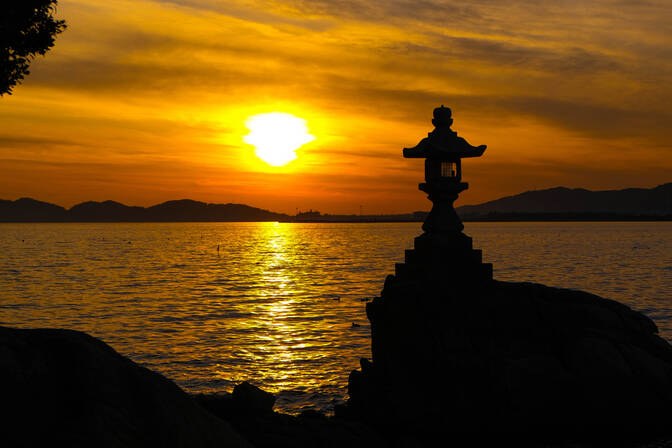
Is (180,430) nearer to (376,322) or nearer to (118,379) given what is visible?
(118,379)

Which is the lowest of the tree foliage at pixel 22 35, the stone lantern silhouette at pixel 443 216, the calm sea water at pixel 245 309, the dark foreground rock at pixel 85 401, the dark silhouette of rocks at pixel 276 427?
the calm sea water at pixel 245 309

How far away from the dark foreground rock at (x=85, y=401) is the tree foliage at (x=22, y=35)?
10.4 metres

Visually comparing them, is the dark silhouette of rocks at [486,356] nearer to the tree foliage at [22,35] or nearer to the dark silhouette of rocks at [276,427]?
the dark silhouette of rocks at [276,427]

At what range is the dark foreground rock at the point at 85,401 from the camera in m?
6.74

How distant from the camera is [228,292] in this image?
202 feet

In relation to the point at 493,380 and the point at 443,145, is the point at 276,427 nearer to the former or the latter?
the point at 493,380

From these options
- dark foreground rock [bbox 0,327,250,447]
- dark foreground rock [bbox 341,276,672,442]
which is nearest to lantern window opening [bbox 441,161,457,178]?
dark foreground rock [bbox 341,276,672,442]

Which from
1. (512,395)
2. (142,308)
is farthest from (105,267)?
(512,395)

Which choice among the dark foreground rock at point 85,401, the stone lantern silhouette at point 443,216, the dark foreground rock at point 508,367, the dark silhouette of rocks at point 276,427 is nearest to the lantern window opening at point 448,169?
the stone lantern silhouette at point 443,216

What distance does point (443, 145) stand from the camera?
781 inches

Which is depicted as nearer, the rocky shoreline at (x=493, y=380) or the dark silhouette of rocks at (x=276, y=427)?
the dark silhouette of rocks at (x=276, y=427)

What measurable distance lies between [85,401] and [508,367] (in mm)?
11961

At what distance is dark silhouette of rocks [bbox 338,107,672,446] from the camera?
52.6 feet

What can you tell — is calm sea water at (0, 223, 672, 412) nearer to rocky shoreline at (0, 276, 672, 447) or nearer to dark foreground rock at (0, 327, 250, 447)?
rocky shoreline at (0, 276, 672, 447)
